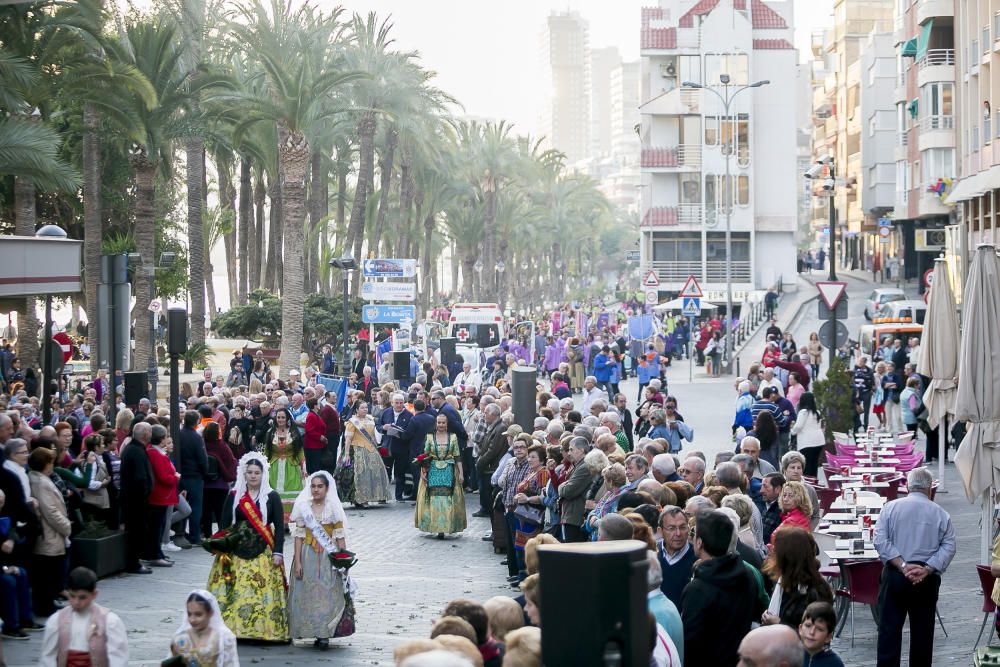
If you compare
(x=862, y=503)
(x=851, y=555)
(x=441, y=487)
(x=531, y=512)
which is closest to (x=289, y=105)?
(x=441, y=487)

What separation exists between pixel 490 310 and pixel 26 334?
51.1ft

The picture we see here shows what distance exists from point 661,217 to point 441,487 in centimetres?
6110

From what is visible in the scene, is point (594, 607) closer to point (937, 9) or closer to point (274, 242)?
point (937, 9)

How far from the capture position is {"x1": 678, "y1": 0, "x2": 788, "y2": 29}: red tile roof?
7794 cm

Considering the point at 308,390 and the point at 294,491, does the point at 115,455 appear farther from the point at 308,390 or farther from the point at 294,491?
the point at 308,390

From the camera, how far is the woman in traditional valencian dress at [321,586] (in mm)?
11758

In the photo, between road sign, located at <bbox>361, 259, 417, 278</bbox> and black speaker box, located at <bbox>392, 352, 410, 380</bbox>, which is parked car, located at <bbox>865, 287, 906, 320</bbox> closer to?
road sign, located at <bbox>361, 259, 417, 278</bbox>

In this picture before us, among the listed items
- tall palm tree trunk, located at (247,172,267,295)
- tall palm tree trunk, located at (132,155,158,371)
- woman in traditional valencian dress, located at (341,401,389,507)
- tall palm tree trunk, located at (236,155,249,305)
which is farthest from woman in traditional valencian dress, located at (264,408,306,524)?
tall palm tree trunk, located at (247,172,267,295)

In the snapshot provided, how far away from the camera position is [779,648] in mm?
6043

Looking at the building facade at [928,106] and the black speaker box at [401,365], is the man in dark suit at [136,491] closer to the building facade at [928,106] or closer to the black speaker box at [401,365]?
the black speaker box at [401,365]

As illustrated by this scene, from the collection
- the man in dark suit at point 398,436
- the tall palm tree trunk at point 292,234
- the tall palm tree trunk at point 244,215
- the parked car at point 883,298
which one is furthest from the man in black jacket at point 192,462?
the parked car at point 883,298

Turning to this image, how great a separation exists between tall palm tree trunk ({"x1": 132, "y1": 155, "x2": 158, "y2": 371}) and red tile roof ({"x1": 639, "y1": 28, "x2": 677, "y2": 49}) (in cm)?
4703

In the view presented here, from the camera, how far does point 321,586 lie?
468 inches

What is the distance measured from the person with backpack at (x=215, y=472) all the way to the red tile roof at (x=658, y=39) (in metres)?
64.4
